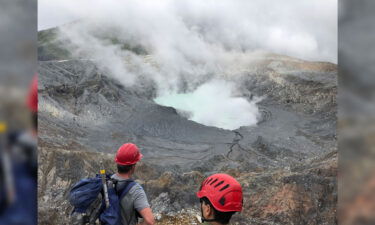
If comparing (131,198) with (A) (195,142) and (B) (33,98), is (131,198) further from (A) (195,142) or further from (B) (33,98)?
(A) (195,142)

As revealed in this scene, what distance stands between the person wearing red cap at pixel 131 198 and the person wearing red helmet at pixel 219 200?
2.40 ft

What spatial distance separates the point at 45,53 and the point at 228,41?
4233mm

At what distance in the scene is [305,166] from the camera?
269 inches

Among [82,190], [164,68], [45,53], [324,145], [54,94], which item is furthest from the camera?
[164,68]

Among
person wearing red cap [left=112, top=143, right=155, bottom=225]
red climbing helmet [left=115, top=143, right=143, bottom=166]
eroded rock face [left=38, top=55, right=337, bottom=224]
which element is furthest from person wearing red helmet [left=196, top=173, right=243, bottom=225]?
eroded rock face [left=38, top=55, right=337, bottom=224]

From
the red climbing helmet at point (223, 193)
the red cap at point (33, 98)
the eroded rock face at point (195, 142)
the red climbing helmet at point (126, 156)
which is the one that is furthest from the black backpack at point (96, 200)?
the eroded rock face at point (195, 142)

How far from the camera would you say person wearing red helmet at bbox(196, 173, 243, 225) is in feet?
6.15

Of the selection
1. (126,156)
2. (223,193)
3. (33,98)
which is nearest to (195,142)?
(126,156)

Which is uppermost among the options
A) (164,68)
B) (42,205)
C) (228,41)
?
(228,41)

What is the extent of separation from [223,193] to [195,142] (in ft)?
19.9

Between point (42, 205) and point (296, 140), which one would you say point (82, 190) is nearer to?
point (42, 205)

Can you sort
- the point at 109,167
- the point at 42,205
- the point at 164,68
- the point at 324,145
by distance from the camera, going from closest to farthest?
the point at 42,205 → the point at 109,167 → the point at 324,145 → the point at 164,68

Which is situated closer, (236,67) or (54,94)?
(54,94)

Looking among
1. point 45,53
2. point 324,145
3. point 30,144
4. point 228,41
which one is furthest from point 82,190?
point 228,41
